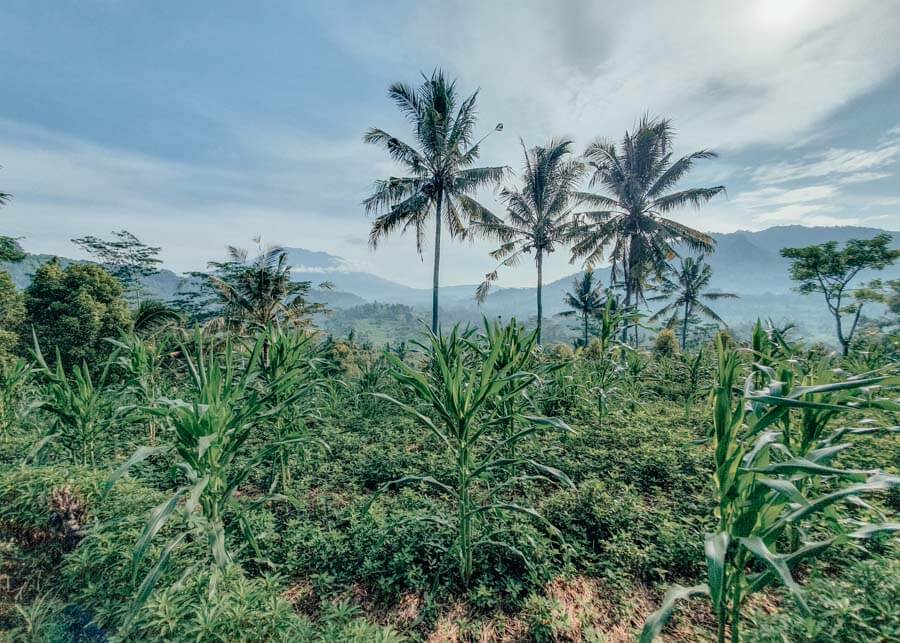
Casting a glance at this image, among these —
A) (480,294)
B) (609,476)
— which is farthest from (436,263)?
(609,476)

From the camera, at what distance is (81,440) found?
3133 millimetres

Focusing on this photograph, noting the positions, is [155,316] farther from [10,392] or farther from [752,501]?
[752,501]

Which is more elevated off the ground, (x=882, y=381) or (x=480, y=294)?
(x=480, y=294)

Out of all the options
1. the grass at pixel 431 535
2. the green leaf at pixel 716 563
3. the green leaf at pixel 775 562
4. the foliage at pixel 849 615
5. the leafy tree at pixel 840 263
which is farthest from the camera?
the leafy tree at pixel 840 263

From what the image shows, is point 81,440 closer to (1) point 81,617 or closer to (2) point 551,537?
(1) point 81,617

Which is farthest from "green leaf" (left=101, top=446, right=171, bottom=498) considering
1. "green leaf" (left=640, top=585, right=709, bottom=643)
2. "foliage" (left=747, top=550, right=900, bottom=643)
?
"foliage" (left=747, top=550, right=900, bottom=643)

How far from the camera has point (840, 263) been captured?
19.0m

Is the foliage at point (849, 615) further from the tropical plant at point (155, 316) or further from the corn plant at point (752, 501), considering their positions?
the tropical plant at point (155, 316)

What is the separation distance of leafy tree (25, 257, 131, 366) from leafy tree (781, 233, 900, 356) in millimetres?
30897

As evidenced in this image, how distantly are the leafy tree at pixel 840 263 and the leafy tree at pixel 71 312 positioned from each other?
3090cm

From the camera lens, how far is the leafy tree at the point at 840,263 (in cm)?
1834

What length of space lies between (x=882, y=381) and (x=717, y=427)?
0.54m

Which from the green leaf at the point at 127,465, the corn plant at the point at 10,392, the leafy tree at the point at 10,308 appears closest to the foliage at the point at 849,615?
the green leaf at the point at 127,465

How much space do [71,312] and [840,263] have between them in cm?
3279
